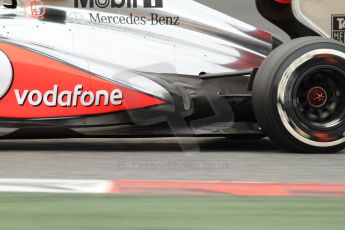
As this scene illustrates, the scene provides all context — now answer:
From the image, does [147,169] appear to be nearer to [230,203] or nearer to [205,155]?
[205,155]

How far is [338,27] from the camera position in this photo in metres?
6.53

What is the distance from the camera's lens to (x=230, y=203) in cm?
393

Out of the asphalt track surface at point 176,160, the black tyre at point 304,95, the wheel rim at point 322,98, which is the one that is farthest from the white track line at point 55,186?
the wheel rim at point 322,98

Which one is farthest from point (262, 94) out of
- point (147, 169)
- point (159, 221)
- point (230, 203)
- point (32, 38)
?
point (159, 221)

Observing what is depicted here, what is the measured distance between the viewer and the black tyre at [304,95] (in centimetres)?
629

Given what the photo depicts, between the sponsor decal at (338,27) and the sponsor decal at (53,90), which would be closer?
the sponsor decal at (53,90)

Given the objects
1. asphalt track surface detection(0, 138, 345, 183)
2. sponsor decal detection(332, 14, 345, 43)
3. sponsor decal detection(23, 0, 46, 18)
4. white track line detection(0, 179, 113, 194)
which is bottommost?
asphalt track surface detection(0, 138, 345, 183)

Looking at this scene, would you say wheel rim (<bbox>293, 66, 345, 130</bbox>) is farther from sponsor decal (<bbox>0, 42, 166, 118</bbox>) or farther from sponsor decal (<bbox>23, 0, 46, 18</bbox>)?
sponsor decal (<bbox>23, 0, 46, 18</bbox>)

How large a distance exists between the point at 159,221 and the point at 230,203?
591 mm

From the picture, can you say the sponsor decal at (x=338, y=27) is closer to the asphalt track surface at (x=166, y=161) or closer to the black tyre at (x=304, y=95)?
the black tyre at (x=304, y=95)

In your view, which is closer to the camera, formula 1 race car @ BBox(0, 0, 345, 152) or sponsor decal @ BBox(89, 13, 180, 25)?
formula 1 race car @ BBox(0, 0, 345, 152)

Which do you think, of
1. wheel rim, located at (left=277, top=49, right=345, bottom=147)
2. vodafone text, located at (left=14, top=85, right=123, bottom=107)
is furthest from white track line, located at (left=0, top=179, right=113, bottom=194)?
wheel rim, located at (left=277, top=49, right=345, bottom=147)

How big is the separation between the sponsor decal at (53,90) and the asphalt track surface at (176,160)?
1.32 feet

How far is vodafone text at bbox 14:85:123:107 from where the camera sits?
21.0 ft
